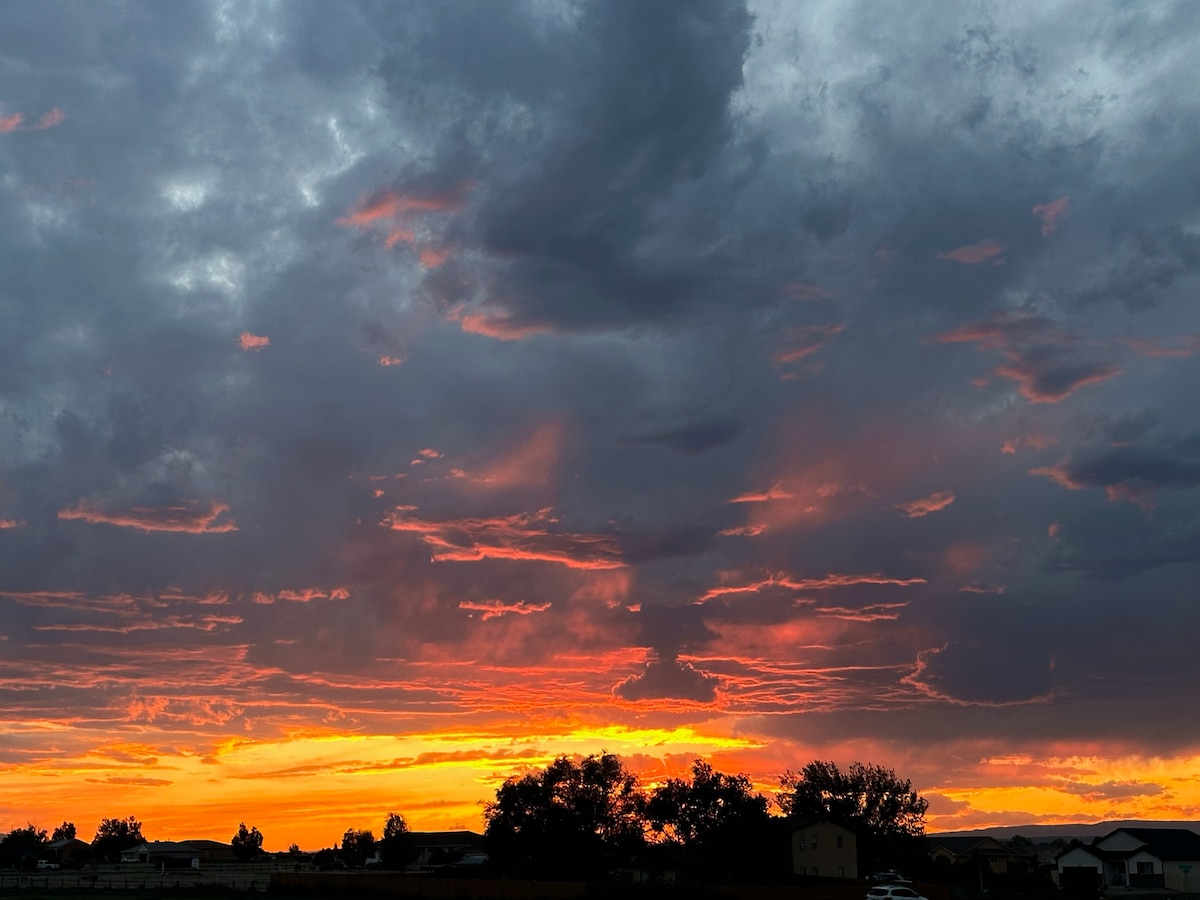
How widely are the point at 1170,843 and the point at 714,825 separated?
72.9 meters

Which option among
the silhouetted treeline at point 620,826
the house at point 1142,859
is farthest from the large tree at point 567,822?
the house at point 1142,859

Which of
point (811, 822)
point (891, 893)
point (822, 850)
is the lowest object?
point (891, 893)

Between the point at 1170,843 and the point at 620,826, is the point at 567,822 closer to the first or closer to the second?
the point at 620,826

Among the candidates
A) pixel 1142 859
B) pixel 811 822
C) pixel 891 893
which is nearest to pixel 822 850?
pixel 811 822

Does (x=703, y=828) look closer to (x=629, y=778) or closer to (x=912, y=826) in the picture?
(x=629, y=778)

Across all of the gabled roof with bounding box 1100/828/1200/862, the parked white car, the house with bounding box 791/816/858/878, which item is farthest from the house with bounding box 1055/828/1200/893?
the parked white car

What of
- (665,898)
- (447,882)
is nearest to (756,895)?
(665,898)

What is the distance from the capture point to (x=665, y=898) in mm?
88250

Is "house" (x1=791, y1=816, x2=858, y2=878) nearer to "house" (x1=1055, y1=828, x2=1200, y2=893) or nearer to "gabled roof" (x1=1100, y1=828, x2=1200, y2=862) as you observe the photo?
"house" (x1=1055, y1=828, x2=1200, y2=893)

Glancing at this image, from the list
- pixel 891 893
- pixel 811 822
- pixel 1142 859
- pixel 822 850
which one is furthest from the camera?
pixel 1142 859

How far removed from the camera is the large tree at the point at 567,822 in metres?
140

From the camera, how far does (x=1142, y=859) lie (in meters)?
165

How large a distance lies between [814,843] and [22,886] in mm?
90213

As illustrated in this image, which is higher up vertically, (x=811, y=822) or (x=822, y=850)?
(x=811, y=822)
